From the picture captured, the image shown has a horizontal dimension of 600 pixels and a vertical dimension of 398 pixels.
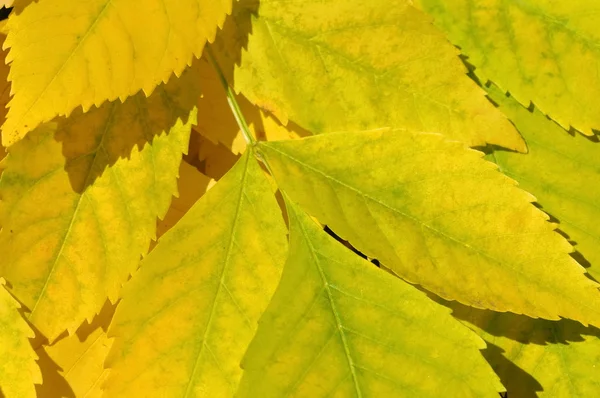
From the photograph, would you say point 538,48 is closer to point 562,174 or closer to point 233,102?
point 562,174

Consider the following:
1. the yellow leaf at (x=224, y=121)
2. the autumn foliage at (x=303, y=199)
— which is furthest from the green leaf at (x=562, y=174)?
the yellow leaf at (x=224, y=121)

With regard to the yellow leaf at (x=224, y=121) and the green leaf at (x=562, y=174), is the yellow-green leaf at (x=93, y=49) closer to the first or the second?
the yellow leaf at (x=224, y=121)

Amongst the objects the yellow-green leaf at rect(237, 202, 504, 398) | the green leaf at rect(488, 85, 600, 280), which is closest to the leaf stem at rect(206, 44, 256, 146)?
the yellow-green leaf at rect(237, 202, 504, 398)

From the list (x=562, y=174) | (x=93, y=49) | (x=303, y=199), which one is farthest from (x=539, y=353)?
(x=93, y=49)

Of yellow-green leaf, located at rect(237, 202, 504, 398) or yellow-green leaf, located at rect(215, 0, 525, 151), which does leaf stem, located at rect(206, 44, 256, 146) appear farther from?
yellow-green leaf, located at rect(237, 202, 504, 398)

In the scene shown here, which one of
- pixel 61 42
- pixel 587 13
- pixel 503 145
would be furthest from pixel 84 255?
pixel 587 13

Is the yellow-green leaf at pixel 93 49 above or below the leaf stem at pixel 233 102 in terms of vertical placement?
above
